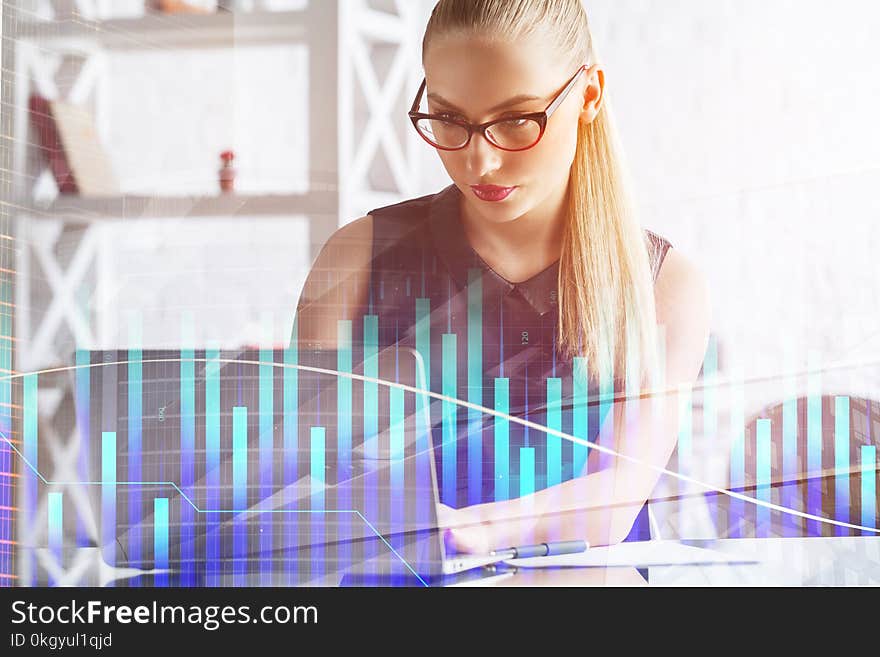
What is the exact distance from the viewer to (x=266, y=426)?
2.62ft

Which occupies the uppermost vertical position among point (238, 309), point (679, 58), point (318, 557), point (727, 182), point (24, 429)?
point (679, 58)

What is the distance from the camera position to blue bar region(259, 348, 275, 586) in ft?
2.62

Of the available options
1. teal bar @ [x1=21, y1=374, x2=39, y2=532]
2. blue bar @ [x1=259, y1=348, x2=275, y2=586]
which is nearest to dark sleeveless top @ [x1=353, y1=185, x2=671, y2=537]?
blue bar @ [x1=259, y1=348, x2=275, y2=586]

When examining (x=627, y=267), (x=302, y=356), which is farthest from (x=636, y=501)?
(x=302, y=356)

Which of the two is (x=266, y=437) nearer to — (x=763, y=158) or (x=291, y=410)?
(x=291, y=410)

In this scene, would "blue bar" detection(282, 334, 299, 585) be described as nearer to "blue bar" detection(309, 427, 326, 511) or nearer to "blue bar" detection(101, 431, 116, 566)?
"blue bar" detection(309, 427, 326, 511)

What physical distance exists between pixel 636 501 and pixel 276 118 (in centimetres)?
54

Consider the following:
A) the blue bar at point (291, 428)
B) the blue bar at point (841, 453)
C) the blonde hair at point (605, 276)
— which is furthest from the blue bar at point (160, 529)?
the blue bar at point (841, 453)

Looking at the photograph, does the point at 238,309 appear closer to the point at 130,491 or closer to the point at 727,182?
the point at 130,491

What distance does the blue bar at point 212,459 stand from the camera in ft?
2.62

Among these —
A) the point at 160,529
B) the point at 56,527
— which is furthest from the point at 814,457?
the point at 56,527

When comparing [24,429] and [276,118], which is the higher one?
[276,118]

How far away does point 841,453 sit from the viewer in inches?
31.7

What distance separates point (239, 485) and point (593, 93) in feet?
1.75
